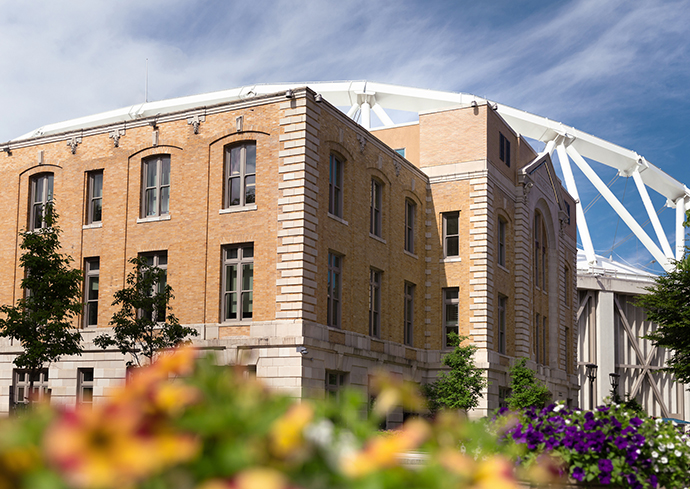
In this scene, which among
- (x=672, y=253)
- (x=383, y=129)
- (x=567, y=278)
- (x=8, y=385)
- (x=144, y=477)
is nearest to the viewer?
(x=144, y=477)

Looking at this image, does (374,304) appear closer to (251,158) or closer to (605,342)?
(251,158)

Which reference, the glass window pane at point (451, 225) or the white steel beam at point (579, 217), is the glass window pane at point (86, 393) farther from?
the white steel beam at point (579, 217)

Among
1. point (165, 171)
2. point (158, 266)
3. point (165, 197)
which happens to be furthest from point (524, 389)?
point (165, 171)

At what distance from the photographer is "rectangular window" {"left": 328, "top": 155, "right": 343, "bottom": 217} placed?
3016 centimetres

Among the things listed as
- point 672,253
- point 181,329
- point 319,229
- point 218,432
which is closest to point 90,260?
point 181,329

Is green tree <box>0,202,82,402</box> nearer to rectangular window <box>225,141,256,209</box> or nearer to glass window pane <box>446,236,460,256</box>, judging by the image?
rectangular window <box>225,141,256,209</box>

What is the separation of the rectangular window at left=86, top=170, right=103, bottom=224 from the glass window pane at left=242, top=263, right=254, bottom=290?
750 cm

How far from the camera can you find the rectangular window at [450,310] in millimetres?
37500

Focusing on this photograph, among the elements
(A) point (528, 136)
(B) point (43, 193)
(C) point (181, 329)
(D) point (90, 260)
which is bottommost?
(C) point (181, 329)

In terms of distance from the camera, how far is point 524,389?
36.6 meters

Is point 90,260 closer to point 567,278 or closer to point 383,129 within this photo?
point 383,129

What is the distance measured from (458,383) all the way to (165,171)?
14781 mm

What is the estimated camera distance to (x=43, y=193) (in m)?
34.0

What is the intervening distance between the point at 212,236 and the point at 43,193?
946 cm
